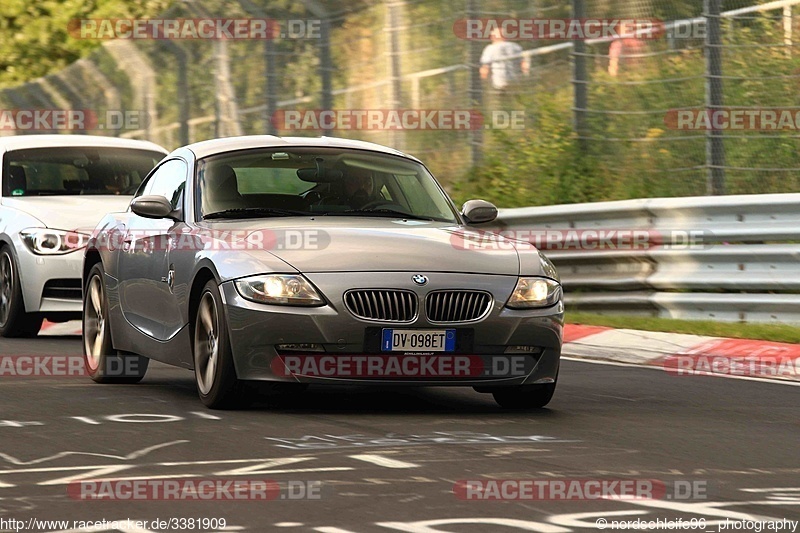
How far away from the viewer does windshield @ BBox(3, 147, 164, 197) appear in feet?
52.1

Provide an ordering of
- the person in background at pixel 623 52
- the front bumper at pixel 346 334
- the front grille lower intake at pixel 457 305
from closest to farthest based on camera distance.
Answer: the front bumper at pixel 346 334
the front grille lower intake at pixel 457 305
the person in background at pixel 623 52

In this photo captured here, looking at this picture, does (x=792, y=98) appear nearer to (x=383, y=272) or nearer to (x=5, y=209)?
(x=5, y=209)

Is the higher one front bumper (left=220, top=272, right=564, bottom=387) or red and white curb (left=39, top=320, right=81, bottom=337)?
front bumper (left=220, top=272, right=564, bottom=387)

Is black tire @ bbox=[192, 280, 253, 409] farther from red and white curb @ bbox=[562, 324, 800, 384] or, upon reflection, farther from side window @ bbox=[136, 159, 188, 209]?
red and white curb @ bbox=[562, 324, 800, 384]

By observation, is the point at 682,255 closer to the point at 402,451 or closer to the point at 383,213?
the point at 383,213

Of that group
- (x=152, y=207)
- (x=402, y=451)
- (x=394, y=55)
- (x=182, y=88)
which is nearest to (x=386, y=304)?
(x=402, y=451)

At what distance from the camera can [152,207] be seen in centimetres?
1030

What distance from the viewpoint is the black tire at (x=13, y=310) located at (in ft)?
49.2

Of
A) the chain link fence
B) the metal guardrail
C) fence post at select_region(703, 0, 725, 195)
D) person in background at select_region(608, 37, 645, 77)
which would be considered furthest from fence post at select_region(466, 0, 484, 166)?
fence post at select_region(703, 0, 725, 195)

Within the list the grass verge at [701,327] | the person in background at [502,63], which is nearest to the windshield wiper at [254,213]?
the grass verge at [701,327]

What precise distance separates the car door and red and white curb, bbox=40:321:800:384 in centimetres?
382

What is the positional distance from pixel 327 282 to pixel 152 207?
158cm

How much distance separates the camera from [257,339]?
9211mm

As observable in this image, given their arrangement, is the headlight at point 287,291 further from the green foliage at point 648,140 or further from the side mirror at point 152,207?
the green foliage at point 648,140
